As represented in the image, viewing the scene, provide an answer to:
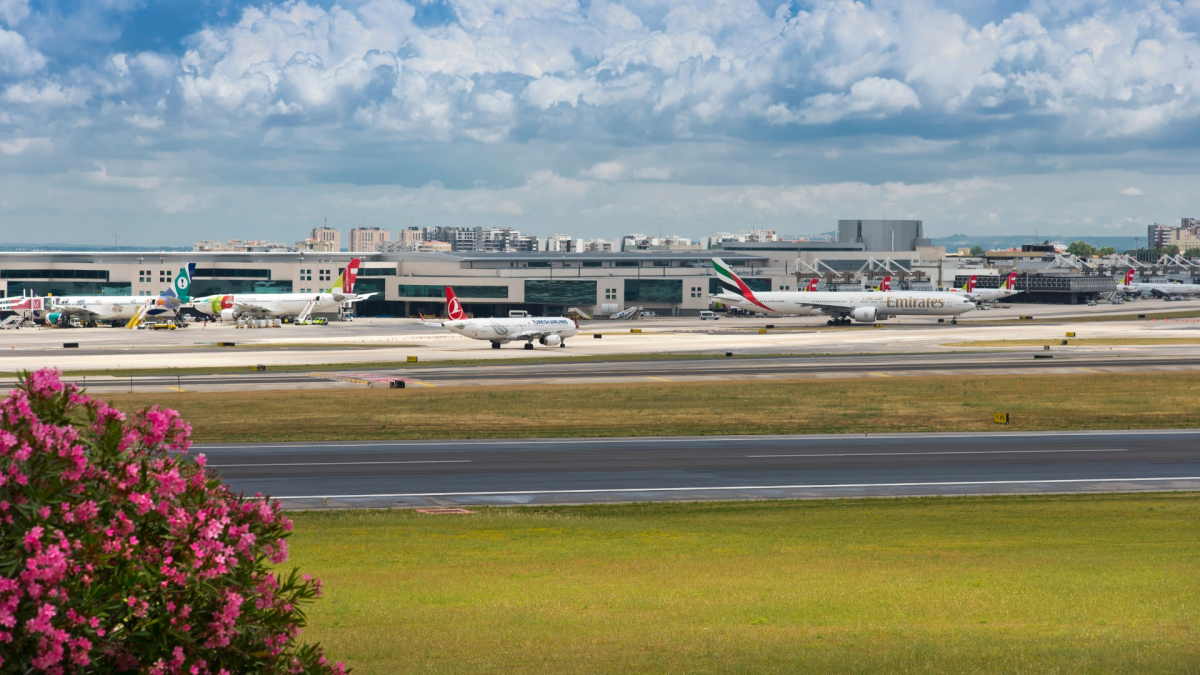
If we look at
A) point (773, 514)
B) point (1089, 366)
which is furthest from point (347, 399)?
point (1089, 366)

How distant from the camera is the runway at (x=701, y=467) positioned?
35.8 meters

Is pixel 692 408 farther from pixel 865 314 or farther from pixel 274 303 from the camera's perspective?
pixel 274 303

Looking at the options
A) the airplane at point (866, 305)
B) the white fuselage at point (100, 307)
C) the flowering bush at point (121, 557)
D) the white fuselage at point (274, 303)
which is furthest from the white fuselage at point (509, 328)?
the flowering bush at point (121, 557)

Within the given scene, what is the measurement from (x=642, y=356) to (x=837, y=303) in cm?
5555

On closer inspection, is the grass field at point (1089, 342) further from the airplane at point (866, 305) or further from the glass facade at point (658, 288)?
the glass facade at point (658, 288)

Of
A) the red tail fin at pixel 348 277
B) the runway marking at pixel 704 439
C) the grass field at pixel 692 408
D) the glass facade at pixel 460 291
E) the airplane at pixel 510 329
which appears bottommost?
the runway marking at pixel 704 439

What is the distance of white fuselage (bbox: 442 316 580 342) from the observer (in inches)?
4134

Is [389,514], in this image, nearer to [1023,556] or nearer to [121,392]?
[1023,556]

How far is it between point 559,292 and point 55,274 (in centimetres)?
9164

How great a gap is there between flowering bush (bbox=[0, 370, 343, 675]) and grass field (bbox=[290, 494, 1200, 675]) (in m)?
6.10

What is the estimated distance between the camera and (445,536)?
26.9m

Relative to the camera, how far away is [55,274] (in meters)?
193

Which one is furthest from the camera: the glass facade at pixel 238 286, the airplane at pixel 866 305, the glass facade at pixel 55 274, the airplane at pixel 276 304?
the glass facade at pixel 238 286

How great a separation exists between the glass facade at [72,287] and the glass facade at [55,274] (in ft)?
3.59
